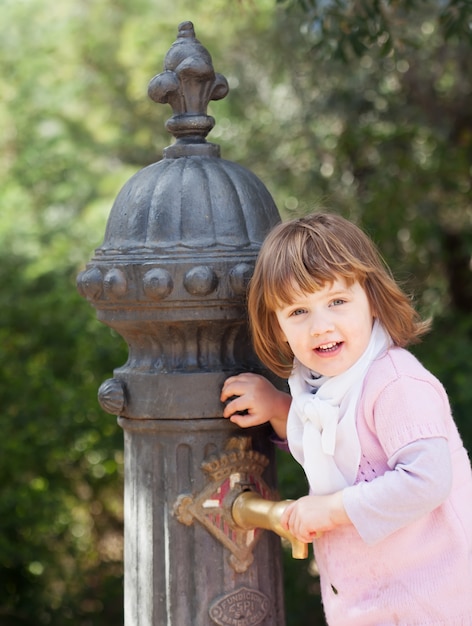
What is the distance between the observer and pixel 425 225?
15.3 feet

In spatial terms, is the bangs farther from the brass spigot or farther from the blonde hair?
the brass spigot

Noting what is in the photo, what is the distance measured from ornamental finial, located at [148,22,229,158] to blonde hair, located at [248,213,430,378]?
299 millimetres

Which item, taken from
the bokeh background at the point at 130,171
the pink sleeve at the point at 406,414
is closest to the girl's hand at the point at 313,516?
the pink sleeve at the point at 406,414

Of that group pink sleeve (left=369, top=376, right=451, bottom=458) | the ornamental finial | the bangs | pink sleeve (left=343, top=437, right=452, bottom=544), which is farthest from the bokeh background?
pink sleeve (left=343, top=437, right=452, bottom=544)

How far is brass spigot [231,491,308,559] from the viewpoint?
1.63m

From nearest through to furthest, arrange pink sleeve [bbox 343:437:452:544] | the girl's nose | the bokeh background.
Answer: pink sleeve [bbox 343:437:452:544] → the girl's nose → the bokeh background

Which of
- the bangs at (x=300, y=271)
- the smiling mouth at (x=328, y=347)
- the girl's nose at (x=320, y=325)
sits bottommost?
the smiling mouth at (x=328, y=347)

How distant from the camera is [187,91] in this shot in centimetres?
185

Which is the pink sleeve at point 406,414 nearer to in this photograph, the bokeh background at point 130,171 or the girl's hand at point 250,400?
the girl's hand at point 250,400

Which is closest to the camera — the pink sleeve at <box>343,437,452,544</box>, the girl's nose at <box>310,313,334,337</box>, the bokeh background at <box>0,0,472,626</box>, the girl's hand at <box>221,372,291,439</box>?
the pink sleeve at <box>343,437,452,544</box>

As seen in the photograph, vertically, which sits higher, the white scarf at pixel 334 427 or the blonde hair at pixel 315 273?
the blonde hair at pixel 315 273

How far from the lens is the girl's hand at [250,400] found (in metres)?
1.73

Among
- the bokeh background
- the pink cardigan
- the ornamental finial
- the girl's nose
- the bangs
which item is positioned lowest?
the pink cardigan

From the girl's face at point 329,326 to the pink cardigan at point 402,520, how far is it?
0.06m
